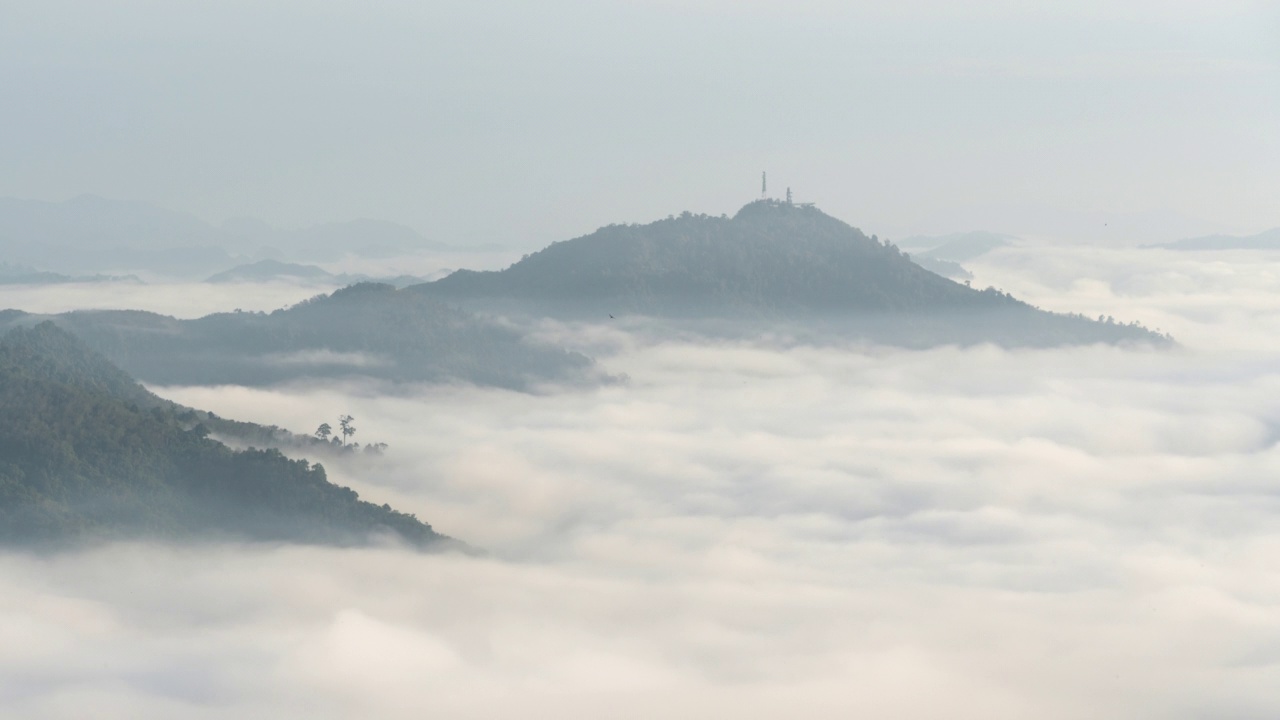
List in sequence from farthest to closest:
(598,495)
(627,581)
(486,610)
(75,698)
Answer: (598,495)
(627,581)
(486,610)
(75,698)

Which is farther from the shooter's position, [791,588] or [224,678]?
[791,588]

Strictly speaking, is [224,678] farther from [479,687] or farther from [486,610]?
[486,610]

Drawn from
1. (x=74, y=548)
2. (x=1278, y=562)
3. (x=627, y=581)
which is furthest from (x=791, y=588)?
(x=74, y=548)

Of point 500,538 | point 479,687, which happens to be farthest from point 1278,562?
point 479,687

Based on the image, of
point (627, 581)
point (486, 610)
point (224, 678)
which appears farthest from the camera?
point (627, 581)

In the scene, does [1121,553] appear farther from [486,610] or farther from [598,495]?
[486,610]

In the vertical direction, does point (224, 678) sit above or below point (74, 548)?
below
